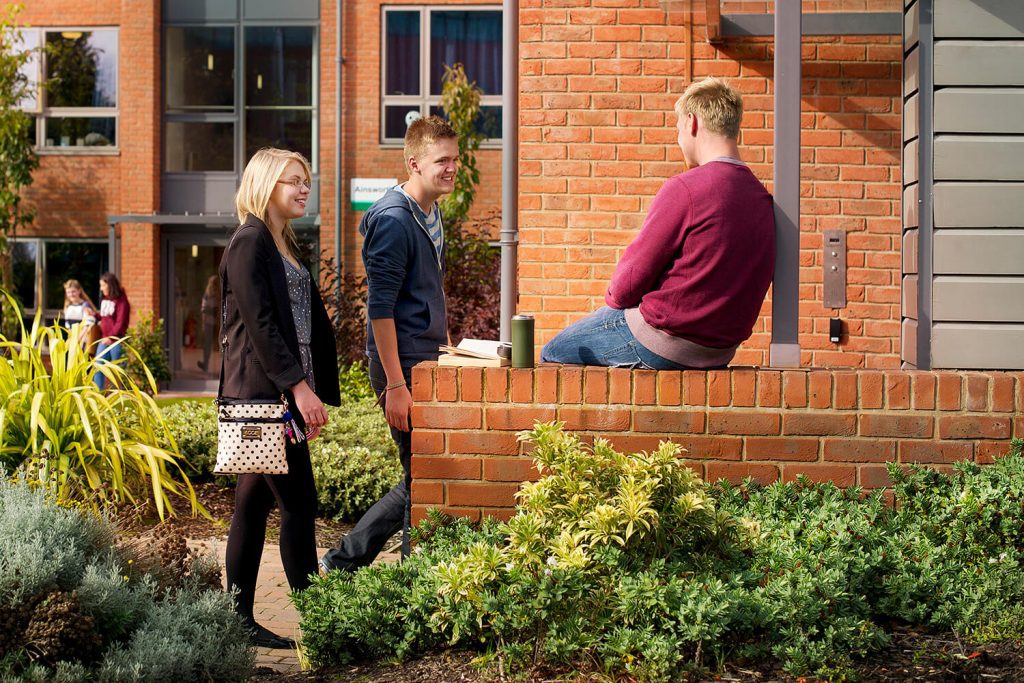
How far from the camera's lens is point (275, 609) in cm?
511

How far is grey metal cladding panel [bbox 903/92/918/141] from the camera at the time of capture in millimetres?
4582

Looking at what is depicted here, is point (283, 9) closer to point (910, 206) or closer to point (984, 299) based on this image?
point (910, 206)

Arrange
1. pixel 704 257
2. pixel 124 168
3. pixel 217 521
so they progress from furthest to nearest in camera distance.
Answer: pixel 124 168 < pixel 217 521 < pixel 704 257

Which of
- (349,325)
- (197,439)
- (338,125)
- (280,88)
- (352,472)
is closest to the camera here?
(352,472)

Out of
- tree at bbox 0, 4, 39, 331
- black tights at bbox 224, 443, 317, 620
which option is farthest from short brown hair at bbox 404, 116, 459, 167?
tree at bbox 0, 4, 39, 331

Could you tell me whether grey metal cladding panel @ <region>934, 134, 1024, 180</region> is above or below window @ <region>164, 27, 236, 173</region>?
below

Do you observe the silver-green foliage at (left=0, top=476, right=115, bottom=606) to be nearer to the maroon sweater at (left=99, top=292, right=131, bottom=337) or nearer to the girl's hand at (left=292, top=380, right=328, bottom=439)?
the girl's hand at (left=292, top=380, right=328, bottom=439)

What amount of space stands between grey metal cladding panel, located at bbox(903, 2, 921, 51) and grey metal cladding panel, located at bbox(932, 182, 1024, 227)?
2.01 feet

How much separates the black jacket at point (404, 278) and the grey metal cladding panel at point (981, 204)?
1913mm

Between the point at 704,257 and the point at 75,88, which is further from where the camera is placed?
the point at 75,88

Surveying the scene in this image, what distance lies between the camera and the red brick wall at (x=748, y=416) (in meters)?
4.10

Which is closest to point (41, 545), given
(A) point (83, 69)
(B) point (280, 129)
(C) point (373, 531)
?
(C) point (373, 531)

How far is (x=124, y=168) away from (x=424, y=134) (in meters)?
16.9

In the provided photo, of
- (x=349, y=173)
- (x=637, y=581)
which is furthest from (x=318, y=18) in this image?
(x=637, y=581)
